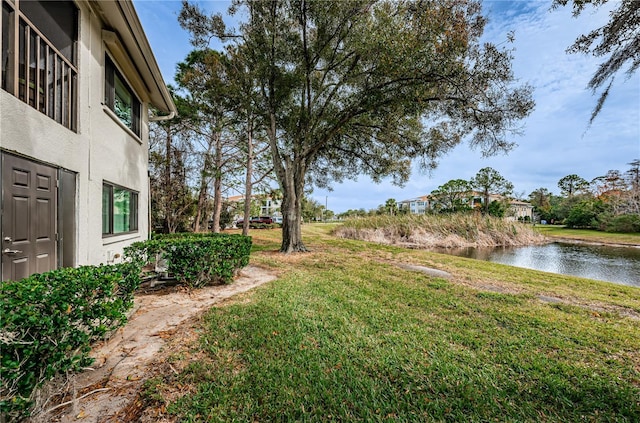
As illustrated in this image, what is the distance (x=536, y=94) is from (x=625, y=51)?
4.75m

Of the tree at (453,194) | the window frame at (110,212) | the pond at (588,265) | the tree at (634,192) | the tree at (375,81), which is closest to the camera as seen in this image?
the window frame at (110,212)

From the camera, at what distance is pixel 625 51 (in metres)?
2.89

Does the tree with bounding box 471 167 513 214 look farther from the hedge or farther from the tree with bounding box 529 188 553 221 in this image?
the hedge

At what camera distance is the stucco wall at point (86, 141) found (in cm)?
289

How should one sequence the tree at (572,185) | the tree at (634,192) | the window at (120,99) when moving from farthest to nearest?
the tree at (572,185) → the tree at (634,192) → the window at (120,99)

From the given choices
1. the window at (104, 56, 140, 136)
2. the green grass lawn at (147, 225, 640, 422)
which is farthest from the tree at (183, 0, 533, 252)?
the green grass lawn at (147, 225, 640, 422)

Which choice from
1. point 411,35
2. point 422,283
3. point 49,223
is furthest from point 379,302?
point 411,35

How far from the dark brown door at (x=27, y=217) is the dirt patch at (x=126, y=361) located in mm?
1334

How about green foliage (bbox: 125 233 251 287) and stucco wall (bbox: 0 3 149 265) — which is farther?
green foliage (bbox: 125 233 251 287)

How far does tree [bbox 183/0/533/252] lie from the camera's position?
6352mm

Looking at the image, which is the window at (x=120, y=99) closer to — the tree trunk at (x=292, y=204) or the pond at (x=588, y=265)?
the tree trunk at (x=292, y=204)

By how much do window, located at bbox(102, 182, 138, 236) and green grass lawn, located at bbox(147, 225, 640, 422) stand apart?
3.15 metres

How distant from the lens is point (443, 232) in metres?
17.0

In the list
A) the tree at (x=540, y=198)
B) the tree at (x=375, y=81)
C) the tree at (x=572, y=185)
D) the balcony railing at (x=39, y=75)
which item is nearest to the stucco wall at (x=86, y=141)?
the balcony railing at (x=39, y=75)
